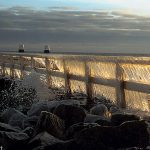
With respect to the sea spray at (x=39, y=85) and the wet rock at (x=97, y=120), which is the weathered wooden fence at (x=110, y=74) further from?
the wet rock at (x=97, y=120)

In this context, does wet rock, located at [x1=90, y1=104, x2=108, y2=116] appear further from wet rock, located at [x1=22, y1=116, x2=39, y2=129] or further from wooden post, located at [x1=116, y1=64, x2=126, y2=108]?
wet rock, located at [x1=22, y1=116, x2=39, y2=129]

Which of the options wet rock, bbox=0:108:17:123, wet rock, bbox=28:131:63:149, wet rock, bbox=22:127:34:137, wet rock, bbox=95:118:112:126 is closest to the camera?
wet rock, bbox=28:131:63:149

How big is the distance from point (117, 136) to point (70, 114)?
2.07 metres

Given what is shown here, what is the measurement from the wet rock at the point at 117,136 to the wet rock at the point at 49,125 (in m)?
1.03

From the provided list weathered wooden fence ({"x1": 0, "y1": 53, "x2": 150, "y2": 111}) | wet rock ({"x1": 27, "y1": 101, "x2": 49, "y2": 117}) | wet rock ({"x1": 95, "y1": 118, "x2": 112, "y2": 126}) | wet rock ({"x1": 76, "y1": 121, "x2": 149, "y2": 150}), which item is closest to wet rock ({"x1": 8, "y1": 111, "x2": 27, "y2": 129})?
wet rock ({"x1": 27, "y1": 101, "x2": 49, "y2": 117})

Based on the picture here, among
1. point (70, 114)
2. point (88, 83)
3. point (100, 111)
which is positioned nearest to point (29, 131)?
point (70, 114)

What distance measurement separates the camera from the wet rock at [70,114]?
35.5 feet

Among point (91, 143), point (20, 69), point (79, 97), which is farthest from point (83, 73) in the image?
point (20, 69)

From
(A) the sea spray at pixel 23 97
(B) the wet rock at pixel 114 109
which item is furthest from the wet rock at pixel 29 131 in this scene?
(A) the sea spray at pixel 23 97

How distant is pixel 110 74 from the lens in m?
13.9

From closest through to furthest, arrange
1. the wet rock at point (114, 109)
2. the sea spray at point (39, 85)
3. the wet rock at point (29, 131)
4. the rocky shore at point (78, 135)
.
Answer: the rocky shore at point (78, 135) < the wet rock at point (29, 131) < the wet rock at point (114, 109) < the sea spray at point (39, 85)

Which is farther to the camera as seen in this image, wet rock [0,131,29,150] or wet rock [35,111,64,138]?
wet rock [35,111,64,138]

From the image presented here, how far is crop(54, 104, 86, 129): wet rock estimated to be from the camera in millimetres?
10812

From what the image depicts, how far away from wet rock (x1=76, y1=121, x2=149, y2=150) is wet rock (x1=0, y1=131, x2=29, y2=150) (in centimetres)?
97
